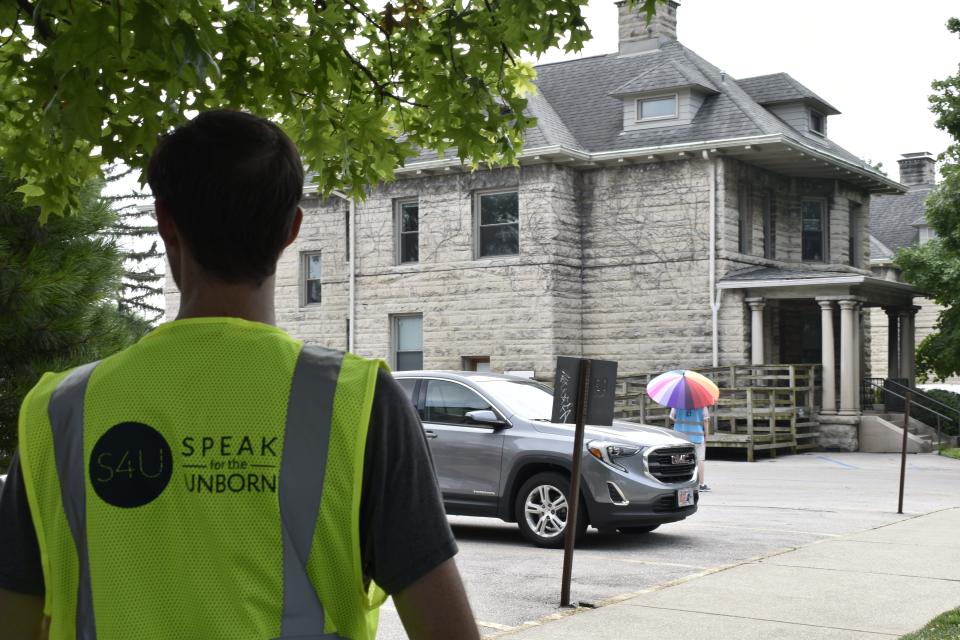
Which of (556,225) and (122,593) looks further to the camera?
(556,225)

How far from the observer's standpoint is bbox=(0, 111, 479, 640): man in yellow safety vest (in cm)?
205

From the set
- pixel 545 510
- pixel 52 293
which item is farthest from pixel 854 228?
pixel 52 293

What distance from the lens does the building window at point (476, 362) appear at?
30.2 metres

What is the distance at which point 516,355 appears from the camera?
29.2 metres

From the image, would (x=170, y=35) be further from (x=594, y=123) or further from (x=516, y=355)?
(x=594, y=123)

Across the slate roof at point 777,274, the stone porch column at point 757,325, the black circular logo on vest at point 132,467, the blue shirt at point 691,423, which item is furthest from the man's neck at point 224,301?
the stone porch column at point 757,325

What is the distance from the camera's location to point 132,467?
2088mm

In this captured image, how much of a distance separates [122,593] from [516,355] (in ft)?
89.2

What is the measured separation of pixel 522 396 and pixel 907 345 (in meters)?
22.3

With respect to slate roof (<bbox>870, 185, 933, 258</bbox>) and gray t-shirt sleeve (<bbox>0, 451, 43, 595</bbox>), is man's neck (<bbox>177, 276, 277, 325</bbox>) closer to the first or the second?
gray t-shirt sleeve (<bbox>0, 451, 43, 595</bbox>)

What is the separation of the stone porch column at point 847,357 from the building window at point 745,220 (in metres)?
2.81

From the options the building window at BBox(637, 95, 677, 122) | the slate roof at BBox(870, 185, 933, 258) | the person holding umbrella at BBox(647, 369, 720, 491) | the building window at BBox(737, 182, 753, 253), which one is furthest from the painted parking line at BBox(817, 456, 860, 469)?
the slate roof at BBox(870, 185, 933, 258)

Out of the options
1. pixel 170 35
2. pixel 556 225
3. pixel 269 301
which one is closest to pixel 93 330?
pixel 170 35

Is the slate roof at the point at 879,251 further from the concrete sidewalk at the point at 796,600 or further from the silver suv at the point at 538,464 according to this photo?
the concrete sidewalk at the point at 796,600
